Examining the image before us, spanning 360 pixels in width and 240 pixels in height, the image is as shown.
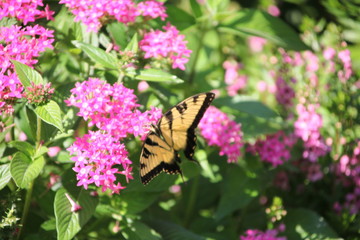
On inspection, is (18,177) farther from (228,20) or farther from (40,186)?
(228,20)

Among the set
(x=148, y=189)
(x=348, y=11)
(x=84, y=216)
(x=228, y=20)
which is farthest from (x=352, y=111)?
(x=84, y=216)

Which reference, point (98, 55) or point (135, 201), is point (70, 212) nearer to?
point (135, 201)

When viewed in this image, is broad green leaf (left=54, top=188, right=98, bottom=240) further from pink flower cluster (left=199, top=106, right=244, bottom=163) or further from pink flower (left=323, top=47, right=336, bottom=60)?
pink flower (left=323, top=47, right=336, bottom=60)

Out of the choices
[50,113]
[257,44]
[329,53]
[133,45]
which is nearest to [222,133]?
[133,45]

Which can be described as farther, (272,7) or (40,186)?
(272,7)

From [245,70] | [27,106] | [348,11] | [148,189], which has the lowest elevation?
[245,70]

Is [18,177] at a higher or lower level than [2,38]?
lower
